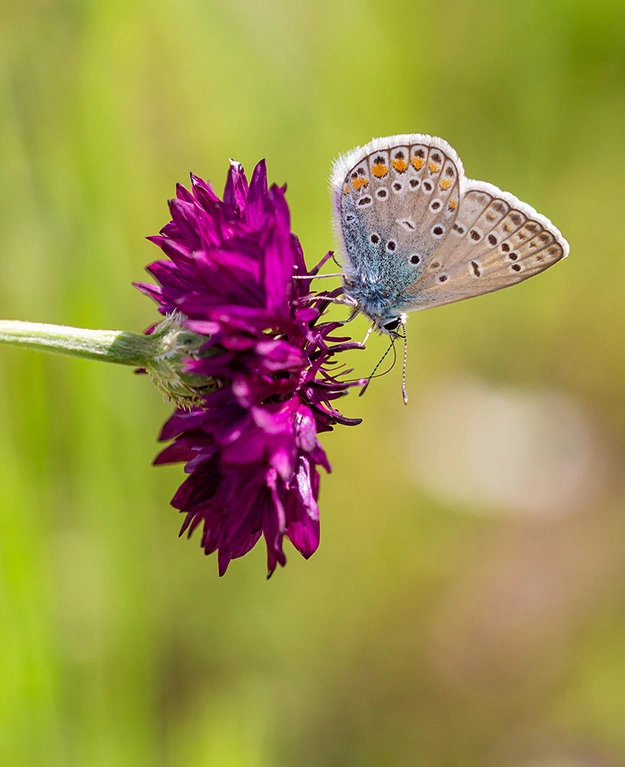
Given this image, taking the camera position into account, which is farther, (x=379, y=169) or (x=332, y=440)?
(x=332, y=440)

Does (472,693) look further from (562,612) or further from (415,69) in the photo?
(415,69)

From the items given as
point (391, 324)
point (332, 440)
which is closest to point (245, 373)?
point (391, 324)

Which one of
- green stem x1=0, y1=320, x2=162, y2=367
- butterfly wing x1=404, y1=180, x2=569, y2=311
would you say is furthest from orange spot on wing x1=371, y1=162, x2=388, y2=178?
green stem x1=0, y1=320, x2=162, y2=367

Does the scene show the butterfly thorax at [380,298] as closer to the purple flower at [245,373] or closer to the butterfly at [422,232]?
the butterfly at [422,232]

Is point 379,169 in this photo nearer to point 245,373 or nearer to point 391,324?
point 391,324

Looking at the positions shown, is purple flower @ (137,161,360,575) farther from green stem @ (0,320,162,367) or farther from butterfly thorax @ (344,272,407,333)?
butterfly thorax @ (344,272,407,333)

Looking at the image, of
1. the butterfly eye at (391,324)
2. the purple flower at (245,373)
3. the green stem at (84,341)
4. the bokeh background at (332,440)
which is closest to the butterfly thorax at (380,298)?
the butterfly eye at (391,324)

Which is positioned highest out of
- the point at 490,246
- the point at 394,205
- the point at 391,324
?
the point at 394,205
